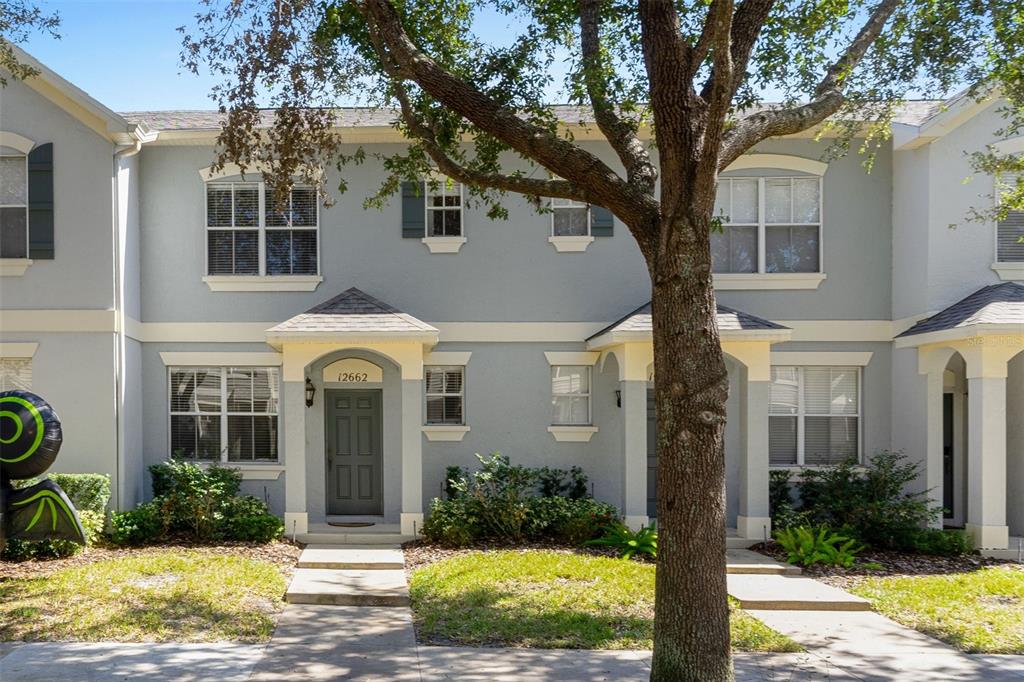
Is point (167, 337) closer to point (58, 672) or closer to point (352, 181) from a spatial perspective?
point (352, 181)

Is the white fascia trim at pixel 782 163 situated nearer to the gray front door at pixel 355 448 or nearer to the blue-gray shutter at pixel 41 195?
the gray front door at pixel 355 448

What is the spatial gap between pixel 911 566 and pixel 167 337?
11.4 m

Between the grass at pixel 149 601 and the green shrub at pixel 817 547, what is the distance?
6.68 meters

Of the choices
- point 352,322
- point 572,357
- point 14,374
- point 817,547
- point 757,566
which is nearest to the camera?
point 757,566

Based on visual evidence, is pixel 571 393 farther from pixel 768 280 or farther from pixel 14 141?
pixel 14 141

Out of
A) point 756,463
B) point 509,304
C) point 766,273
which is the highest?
point 766,273

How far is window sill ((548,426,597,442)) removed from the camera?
15.1 metres

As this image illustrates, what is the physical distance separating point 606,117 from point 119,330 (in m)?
8.94

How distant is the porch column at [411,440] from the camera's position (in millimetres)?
14016

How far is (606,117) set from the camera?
8383mm

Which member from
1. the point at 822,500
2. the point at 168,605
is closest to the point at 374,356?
the point at 168,605

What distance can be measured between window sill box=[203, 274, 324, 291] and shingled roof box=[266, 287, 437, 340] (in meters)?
0.52

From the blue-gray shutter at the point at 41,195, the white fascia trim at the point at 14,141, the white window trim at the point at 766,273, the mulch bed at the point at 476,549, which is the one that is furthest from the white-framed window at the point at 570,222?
the white fascia trim at the point at 14,141

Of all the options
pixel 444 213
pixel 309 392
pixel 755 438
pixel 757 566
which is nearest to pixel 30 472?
pixel 309 392
